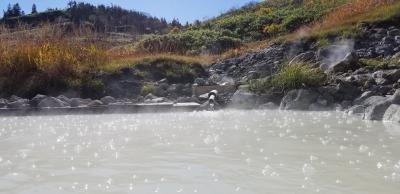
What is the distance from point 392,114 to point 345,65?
3461mm

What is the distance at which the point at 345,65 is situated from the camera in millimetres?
9742

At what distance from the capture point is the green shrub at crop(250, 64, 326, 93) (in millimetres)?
8977

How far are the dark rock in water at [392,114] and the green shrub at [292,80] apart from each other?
2.46 m

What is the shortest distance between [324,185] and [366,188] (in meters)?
0.24

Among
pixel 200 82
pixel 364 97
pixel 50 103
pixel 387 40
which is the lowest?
pixel 50 103

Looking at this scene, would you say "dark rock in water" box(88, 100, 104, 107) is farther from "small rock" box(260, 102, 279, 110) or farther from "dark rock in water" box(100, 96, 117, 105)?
"small rock" box(260, 102, 279, 110)

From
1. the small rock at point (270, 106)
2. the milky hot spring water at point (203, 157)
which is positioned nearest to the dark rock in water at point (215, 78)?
the small rock at point (270, 106)

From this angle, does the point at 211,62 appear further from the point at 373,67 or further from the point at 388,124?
the point at 388,124

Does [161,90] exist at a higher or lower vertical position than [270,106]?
higher

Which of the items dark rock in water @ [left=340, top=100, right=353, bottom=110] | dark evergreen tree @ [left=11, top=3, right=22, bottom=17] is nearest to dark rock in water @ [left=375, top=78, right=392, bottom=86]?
dark rock in water @ [left=340, top=100, right=353, bottom=110]

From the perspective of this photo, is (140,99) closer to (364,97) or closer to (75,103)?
(75,103)

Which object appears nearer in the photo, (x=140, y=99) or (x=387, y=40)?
(x=140, y=99)

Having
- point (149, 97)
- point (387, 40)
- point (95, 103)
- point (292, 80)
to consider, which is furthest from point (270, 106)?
point (387, 40)

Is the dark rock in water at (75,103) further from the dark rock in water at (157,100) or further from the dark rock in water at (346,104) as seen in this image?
the dark rock in water at (346,104)
